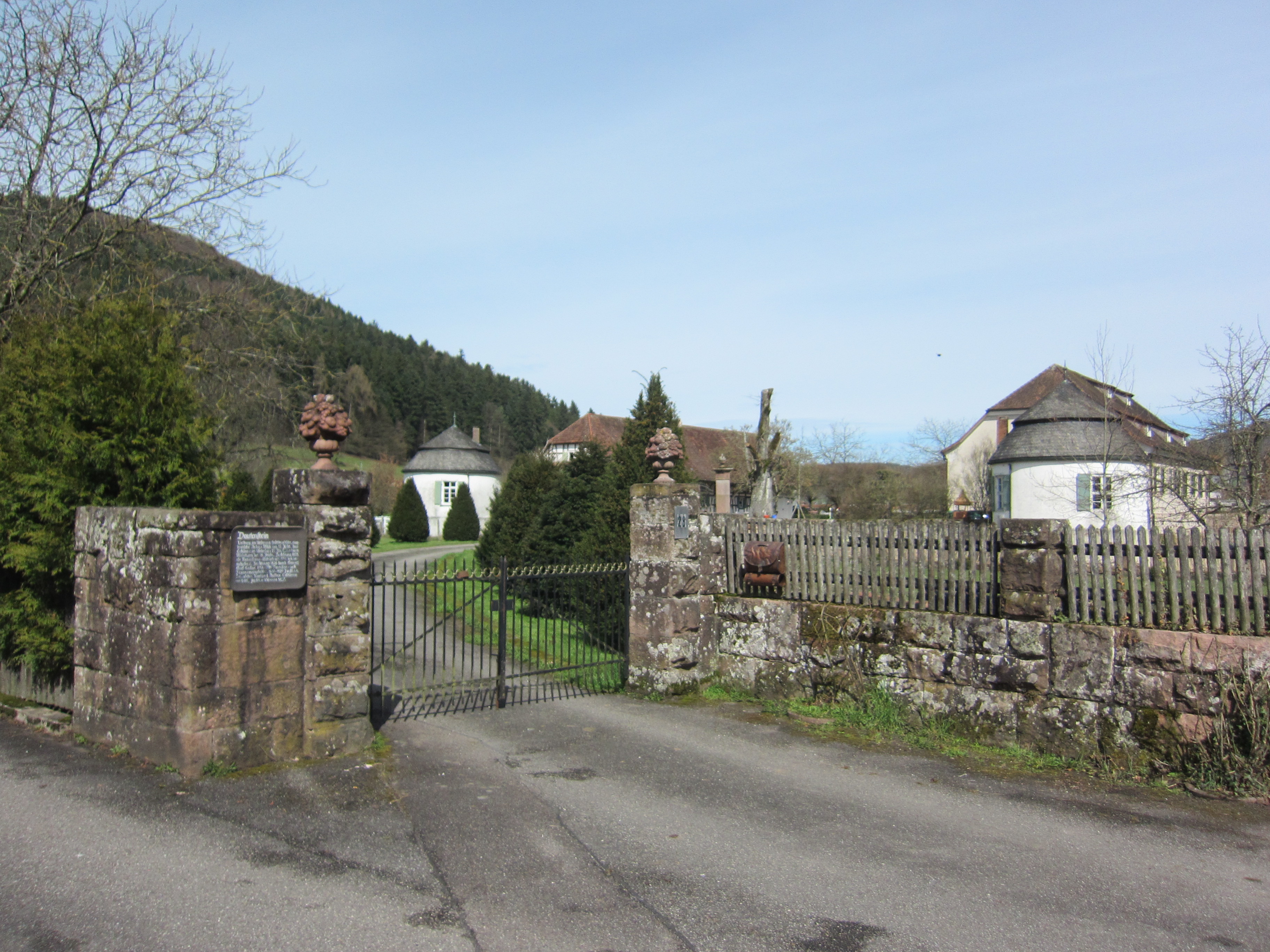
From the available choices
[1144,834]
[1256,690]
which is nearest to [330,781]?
[1144,834]

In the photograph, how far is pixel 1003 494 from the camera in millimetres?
34031

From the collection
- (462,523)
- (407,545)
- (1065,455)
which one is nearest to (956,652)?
(1065,455)

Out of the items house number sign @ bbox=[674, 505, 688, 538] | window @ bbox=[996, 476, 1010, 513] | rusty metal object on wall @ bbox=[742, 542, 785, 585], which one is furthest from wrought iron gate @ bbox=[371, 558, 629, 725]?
window @ bbox=[996, 476, 1010, 513]

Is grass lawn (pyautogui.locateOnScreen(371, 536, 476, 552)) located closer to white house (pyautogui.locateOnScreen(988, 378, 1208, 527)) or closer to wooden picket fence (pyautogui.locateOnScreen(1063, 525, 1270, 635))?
white house (pyautogui.locateOnScreen(988, 378, 1208, 527))

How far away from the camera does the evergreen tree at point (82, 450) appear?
7152 mm

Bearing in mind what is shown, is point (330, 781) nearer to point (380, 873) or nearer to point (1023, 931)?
point (380, 873)

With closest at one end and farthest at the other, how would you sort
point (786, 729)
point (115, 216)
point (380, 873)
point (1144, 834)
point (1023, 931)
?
point (1023, 931) < point (380, 873) < point (1144, 834) < point (786, 729) < point (115, 216)

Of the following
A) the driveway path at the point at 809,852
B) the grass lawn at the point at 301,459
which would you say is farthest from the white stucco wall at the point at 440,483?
the driveway path at the point at 809,852

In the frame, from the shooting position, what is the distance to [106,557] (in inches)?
256

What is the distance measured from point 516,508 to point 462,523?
24948 mm

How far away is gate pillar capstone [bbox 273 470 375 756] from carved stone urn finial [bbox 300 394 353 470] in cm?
27

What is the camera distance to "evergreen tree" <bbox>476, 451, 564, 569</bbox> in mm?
16891

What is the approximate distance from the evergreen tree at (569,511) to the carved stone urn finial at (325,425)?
7335mm

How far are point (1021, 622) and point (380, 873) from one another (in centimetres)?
506
